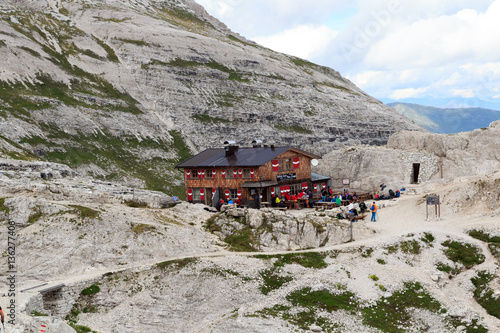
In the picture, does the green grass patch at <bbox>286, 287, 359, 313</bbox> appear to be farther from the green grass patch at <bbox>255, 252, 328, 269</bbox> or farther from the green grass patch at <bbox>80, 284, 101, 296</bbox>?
the green grass patch at <bbox>80, 284, 101, 296</bbox>

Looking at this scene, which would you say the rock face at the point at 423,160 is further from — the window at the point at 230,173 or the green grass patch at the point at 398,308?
the green grass patch at the point at 398,308

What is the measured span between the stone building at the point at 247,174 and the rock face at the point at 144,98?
2853 cm

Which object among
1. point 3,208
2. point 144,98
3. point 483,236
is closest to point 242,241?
point 3,208

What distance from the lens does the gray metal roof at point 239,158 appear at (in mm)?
57344

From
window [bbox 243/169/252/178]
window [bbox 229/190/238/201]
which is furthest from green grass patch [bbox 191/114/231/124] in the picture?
window [bbox 243/169/252/178]

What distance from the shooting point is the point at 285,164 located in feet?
198

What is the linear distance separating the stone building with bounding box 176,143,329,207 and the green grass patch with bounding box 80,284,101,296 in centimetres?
2407

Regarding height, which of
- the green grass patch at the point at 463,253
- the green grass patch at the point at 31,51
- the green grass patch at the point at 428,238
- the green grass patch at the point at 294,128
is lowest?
the green grass patch at the point at 463,253

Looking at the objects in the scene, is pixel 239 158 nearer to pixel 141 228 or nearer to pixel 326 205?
pixel 326 205

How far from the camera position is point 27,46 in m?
113

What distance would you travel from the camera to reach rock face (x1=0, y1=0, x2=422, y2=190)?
91312mm

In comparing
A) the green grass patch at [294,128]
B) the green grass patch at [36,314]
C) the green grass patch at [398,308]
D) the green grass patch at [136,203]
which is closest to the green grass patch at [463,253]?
the green grass patch at [398,308]

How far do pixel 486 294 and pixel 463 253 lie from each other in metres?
6.29

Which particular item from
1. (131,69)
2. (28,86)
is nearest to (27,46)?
(28,86)
